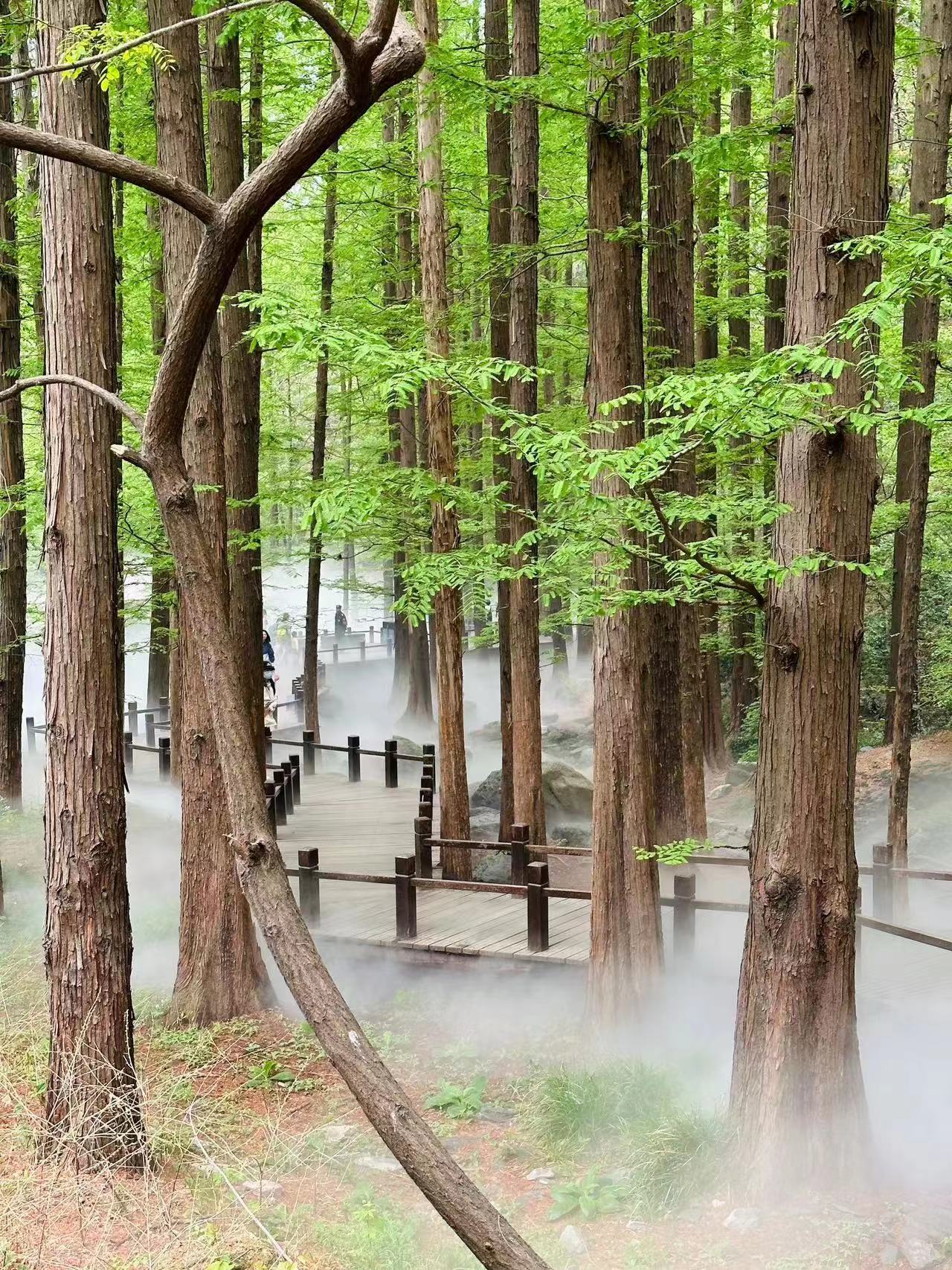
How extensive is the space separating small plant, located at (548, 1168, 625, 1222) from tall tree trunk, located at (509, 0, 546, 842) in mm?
6207

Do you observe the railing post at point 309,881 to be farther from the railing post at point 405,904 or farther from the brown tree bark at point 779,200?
the brown tree bark at point 779,200

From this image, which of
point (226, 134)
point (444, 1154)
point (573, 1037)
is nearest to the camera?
point (444, 1154)

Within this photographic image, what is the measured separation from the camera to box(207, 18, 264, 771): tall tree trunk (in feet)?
35.3

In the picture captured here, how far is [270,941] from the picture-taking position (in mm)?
4012

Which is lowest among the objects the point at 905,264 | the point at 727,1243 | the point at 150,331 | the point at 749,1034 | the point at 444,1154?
the point at 727,1243

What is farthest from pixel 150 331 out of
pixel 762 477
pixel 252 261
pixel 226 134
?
pixel 762 477

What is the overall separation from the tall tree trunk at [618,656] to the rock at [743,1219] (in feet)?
8.04

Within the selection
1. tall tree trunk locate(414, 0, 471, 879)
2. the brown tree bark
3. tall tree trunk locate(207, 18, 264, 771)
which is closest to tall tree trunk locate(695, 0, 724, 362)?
the brown tree bark

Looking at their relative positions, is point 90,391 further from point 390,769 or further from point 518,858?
point 390,769

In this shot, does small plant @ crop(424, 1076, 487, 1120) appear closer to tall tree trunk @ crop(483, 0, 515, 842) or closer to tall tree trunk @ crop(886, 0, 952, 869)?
tall tree trunk @ crop(886, 0, 952, 869)

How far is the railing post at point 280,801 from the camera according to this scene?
15789mm

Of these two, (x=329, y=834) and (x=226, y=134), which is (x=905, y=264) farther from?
(x=329, y=834)

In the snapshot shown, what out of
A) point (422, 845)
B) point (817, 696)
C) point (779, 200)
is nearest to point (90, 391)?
point (817, 696)

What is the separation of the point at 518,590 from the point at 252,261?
5.07 meters
